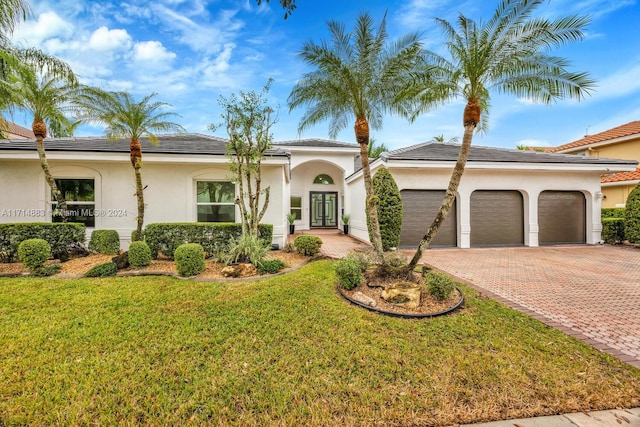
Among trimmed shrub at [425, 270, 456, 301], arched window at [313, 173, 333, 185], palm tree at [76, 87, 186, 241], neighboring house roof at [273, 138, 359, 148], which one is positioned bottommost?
trimmed shrub at [425, 270, 456, 301]

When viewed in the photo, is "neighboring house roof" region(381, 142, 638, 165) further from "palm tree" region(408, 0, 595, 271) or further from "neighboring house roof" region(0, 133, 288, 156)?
"neighboring house roof" region(0, 133, 288, 156)

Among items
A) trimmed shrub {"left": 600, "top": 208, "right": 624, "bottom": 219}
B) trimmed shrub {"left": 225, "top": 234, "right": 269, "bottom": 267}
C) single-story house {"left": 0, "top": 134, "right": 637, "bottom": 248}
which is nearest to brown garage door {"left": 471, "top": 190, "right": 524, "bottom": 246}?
single-story house {"left": 0, "top": 134, "right": 637, "bottom": 248}

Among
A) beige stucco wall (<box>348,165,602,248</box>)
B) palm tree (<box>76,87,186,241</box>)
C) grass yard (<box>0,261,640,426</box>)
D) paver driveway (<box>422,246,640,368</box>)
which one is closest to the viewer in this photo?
grass yard (<box>0,261,640,426</box>)

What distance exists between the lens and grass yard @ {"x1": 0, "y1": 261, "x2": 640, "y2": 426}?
2545mm

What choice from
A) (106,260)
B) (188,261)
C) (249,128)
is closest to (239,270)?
(188,261)

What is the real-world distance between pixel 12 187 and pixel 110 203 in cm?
332

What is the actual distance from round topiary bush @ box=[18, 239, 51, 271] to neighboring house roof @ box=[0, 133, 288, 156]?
12.9 ft

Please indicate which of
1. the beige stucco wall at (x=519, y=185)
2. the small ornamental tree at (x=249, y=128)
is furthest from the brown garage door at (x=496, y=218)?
the small ornamental tree at (x=249, y=128)

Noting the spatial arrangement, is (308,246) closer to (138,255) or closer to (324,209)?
(138,255)

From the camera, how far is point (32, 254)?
21.7 feet

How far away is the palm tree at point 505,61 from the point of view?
17.4 ft

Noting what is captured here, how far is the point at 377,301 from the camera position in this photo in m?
5.14

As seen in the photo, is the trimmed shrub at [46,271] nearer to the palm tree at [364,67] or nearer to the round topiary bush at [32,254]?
the round topiary bush at [32,254]

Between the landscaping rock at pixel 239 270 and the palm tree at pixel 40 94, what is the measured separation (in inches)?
254
